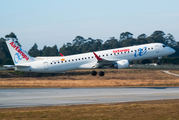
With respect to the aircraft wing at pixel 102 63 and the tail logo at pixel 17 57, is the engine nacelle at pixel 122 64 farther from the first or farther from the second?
the tail logo at pixel 17 57

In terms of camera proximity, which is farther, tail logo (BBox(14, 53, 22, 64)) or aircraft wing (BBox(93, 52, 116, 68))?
tail logo (BBox(14, 53, 22, 64))

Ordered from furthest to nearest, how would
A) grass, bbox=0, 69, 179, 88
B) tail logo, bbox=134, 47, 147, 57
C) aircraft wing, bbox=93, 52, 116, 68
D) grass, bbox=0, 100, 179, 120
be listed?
grass, bbox=0, 69, 179, 88 < tail logo, bbox=134, 47, 147, 57 < aircraft wing, bbox=93, 52, 116, 68 < grass, bbox=0, 100, 179, 120

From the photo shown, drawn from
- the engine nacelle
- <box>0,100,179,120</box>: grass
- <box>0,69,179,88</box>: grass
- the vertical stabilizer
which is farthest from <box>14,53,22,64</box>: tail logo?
<box>0,100,179,120</box>: grass

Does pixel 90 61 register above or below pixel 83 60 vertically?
below

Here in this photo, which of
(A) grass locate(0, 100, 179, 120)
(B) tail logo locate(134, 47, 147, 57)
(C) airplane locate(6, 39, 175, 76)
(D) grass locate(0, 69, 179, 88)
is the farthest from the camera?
(D) grass locate(0, 69, 179, 88)

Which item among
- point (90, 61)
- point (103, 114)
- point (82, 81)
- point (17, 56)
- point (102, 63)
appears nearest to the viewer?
point (103, 114)

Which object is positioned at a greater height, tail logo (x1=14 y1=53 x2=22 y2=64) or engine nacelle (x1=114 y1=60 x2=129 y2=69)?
tail logo (x1=14 y1=53 x2=22 y2=64)

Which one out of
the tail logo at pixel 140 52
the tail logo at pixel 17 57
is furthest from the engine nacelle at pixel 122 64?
the tail logo at pixel 17 57

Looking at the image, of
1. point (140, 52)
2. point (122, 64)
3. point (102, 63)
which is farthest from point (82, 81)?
point (140, 52)

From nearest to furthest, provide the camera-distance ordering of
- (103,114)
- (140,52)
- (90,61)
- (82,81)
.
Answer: (103,114) < (140,52) < (90,61) < (82,81)

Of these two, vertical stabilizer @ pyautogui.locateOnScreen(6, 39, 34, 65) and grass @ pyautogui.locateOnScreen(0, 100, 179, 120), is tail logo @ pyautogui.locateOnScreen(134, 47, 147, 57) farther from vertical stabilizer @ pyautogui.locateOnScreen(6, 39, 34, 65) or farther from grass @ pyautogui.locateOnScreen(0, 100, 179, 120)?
grass @ pyautogui.locateOnScreen(0, 100, 179, 120)

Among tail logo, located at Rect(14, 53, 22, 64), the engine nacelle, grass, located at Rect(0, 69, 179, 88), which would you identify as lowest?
grass, located at Rect(0, 69, 179, 88)

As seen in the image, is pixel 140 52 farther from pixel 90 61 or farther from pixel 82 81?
pixel 82 81

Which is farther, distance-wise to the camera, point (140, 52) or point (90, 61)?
point (90, 61)
